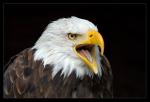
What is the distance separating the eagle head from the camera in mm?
3367

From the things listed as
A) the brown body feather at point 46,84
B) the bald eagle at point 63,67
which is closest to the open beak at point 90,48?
the bald eagle at point 63,67

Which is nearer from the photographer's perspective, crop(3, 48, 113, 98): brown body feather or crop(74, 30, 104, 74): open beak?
crop(74, 30, 104, 74): open beak

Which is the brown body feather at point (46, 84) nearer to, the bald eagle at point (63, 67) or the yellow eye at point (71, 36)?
the bald eagle at point (63, 67)

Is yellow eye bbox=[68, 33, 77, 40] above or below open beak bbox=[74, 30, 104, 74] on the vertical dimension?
above

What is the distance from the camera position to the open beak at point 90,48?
10.9ft

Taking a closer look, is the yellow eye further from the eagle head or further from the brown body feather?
the brown body feather

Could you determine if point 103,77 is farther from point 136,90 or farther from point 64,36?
point 136,90

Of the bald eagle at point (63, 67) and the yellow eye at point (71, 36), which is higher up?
the yellow eye at point (71, 36)

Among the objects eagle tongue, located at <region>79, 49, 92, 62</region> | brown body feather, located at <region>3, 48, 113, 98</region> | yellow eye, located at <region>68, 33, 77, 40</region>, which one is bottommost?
brown body feather, located at <region>3, 48, 113, 98</region>

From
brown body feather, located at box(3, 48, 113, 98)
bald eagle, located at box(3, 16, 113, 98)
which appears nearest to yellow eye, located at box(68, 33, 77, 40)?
bald eagle, located at box(3, 16, 113, 98)

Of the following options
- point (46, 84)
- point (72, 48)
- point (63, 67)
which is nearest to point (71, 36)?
point (72, 48)

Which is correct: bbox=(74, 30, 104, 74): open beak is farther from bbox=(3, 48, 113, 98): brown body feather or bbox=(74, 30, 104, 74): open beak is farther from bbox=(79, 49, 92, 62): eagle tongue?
bbox=(3, 48, 113, 98): brown body feather

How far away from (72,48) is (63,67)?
0.12 meters

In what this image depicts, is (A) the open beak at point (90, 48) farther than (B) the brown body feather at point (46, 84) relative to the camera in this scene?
No
